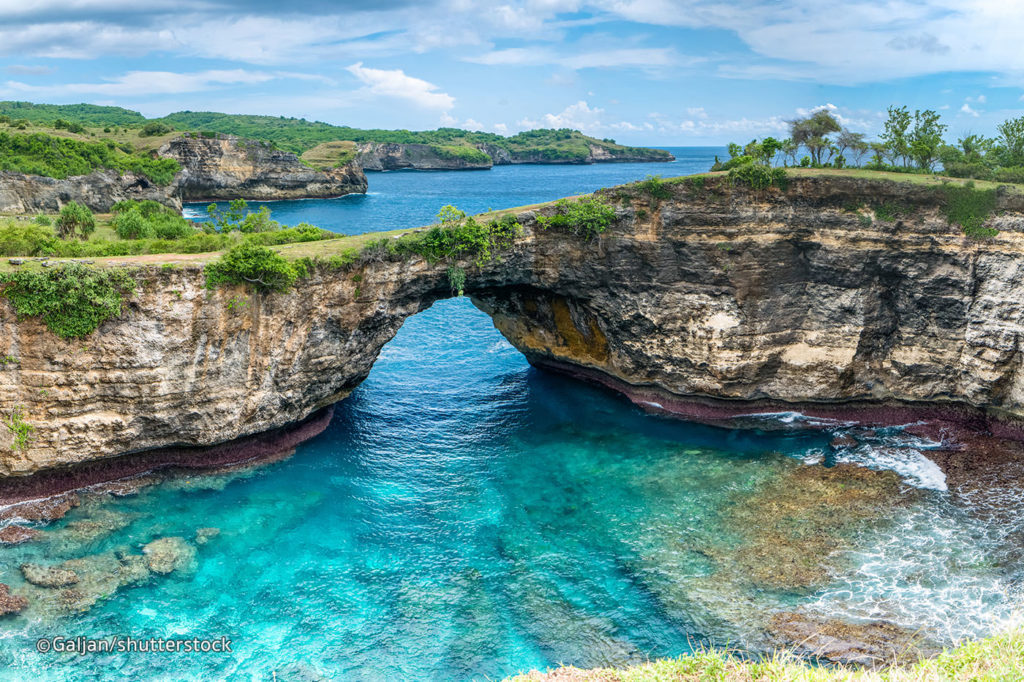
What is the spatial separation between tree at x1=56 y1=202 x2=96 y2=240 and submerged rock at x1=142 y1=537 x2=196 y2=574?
77.3 ft

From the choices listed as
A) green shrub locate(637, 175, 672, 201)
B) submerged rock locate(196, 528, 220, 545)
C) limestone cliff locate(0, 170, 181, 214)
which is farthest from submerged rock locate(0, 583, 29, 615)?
limestone cliff locate(0, 170, 181, 214)

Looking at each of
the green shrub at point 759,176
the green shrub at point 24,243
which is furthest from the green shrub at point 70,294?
the green shrub at point 759,176

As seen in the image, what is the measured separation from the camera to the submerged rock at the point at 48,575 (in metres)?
23.7

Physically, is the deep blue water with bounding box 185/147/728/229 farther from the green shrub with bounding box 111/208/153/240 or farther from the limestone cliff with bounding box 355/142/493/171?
the green shrub with bounding box 111/208/153/240

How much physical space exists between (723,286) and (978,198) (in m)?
12.7

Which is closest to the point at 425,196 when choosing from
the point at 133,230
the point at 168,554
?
the point at 133,230

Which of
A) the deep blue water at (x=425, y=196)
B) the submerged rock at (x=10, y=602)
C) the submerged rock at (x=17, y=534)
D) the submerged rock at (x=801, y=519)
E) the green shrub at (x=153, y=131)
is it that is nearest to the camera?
the submerged rock at (x=10, y=602)

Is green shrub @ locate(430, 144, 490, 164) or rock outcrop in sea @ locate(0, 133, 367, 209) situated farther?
green shrub @ locate(430, 144, 490, 164)

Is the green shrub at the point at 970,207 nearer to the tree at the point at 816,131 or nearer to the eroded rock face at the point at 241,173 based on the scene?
the tree at the point at 816,131

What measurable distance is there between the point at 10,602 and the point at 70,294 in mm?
Answer: 11440

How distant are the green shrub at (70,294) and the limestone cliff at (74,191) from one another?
47.7 metres

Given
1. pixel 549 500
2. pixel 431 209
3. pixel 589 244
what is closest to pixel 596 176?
pixel 431 209

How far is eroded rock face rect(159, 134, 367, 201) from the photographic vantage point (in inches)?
4343

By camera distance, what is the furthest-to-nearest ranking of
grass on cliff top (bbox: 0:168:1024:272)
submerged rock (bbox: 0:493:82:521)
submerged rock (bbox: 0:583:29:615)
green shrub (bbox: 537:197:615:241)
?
green shrub (bbox: 537:197:615:241) < grass on cliff top (bbox: 0:168:1024:272) < submerged rock (bbox: 0:493:82:521) < submerged rock (bbox: 0:583:29:615)
